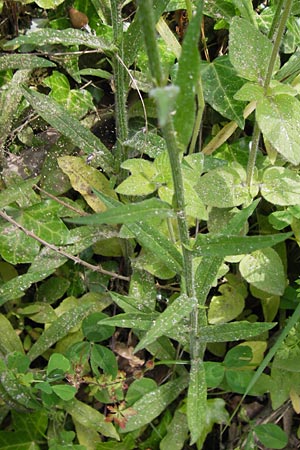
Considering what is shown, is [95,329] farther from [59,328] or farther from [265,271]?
[265,271]

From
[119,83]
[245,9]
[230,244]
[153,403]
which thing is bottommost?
[153,403]

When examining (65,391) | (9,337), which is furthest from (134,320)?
(9,337)

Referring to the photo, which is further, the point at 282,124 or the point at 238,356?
the point at 238,356

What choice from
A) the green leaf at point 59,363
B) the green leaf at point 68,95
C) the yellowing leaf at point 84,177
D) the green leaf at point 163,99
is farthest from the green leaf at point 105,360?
the green leaf at point 163,99

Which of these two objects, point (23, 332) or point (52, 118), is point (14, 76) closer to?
point (52, 118)

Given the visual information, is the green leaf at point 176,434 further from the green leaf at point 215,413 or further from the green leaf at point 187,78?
the green leaf at point 187,78

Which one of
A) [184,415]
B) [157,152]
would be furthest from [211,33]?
[184,415]
